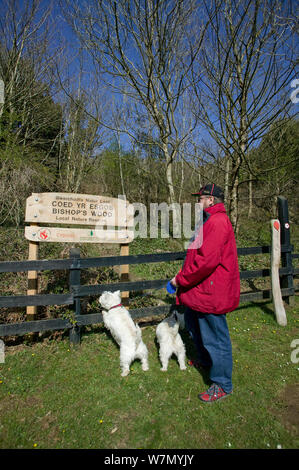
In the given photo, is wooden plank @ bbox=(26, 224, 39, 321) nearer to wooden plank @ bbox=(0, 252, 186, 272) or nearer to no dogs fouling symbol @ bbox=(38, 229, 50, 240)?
no dogs fouling symbol @ bbox=(38, 229, 50, 240)

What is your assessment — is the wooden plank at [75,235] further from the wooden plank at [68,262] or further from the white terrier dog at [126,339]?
the white terrier dog at [126,339]

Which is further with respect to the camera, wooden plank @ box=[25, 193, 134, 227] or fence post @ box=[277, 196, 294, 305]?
fence post @ box=[277, 196, 294, 305]

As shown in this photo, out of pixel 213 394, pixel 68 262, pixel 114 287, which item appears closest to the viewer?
pixel 213 394

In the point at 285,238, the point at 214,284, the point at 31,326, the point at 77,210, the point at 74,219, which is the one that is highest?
the point at 77,210

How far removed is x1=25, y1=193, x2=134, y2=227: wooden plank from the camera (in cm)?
395

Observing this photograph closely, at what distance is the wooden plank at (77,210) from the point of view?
395 centimetres

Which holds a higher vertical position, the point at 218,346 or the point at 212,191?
the point at 212,191

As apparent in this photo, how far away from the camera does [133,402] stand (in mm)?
2795

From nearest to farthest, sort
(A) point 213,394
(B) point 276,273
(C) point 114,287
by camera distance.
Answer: (A) point 213,394 → (C) point 114,287 → (B) point 276,273

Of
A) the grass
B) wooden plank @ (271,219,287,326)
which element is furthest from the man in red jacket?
wooden plank @ (271,219,287,326)

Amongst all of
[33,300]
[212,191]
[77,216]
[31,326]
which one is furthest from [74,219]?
[212,191]

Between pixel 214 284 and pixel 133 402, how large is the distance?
1.63m

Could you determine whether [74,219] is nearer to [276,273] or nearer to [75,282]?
[75,282]

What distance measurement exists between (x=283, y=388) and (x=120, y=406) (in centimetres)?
198
